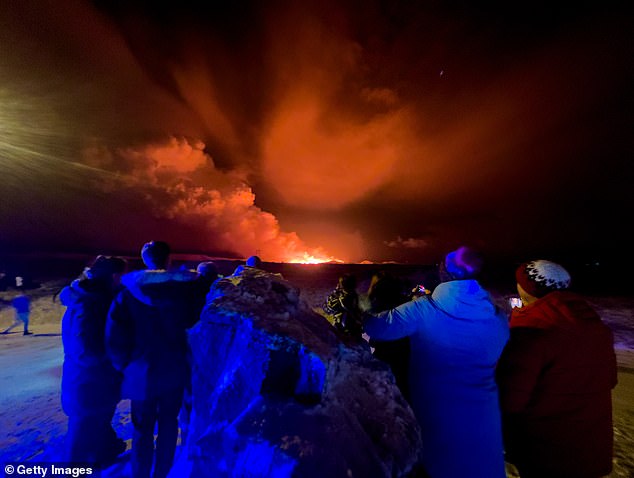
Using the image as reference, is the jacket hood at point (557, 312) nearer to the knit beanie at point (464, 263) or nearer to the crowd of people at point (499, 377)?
the crowd of people at point (499, 377)

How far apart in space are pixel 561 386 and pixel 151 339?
3554 millimetres

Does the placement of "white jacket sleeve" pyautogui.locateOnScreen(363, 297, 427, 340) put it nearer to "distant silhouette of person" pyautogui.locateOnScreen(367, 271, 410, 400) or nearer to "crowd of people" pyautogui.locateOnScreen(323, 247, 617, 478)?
"crowd of people" pyautogui.locateOnScreen(323, 247, 617, 478)

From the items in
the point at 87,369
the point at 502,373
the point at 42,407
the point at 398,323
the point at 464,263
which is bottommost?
the point at 42,407

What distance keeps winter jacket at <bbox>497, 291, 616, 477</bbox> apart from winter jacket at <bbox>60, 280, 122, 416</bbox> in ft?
12.4

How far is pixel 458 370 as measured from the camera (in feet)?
5.98

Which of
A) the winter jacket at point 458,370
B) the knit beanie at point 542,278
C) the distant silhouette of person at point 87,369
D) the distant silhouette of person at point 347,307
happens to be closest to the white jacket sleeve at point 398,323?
the winter jacket at point 458,370

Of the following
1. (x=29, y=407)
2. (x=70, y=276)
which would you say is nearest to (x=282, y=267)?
(x=70, y=276)

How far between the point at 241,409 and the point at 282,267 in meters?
31.8

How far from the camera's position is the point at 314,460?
1.11 m

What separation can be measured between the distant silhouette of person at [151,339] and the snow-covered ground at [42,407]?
2.38 ft

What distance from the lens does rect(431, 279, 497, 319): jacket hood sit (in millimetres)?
1778

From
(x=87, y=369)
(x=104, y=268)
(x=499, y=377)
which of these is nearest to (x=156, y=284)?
(x=104, y=268)

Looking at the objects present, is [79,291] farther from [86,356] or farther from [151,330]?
[151,330]

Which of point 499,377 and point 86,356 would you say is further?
point 86,356
